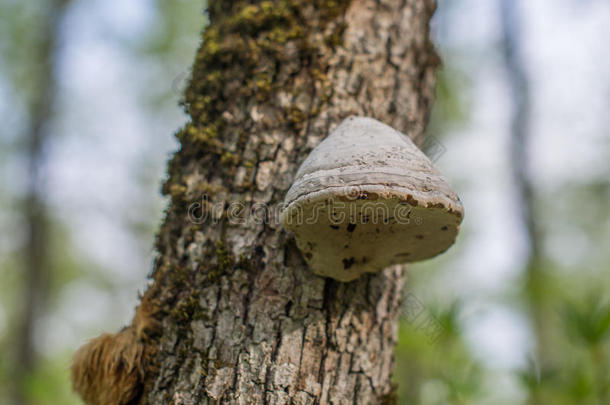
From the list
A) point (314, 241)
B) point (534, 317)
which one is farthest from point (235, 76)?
point (534, 317)

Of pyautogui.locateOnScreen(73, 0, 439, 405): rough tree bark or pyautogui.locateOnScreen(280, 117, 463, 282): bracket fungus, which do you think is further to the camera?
pyautogui.locateOnScreen(73, 0, 439, 405): rough tree bark

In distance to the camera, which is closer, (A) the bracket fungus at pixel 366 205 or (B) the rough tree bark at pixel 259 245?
(A) the bracket fungus at pixel 366 205

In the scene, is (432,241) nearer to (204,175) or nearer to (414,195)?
(414,195)

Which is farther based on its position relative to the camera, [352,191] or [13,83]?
[13,83]

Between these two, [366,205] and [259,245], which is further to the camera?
[259,245]
